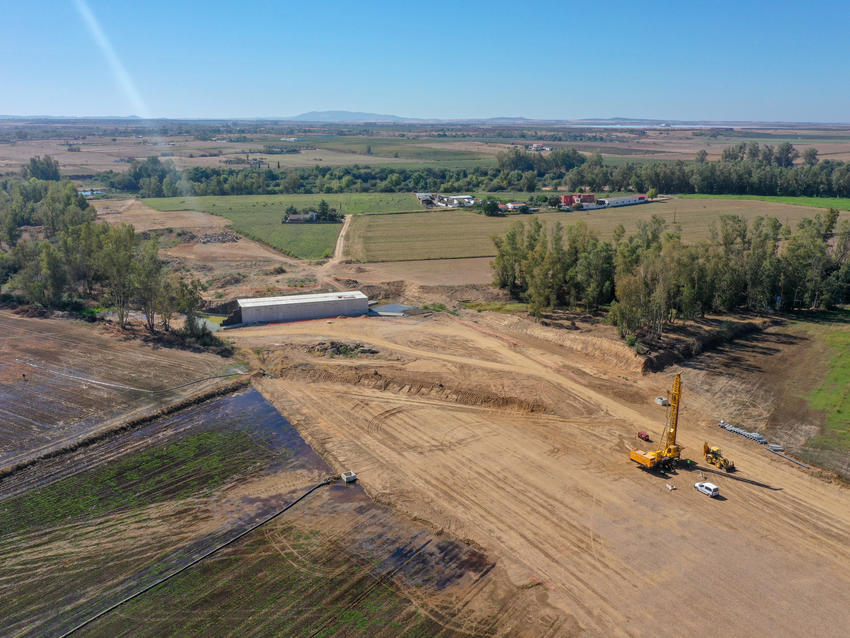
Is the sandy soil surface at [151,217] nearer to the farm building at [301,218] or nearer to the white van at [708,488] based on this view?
the farm building at [301,218]

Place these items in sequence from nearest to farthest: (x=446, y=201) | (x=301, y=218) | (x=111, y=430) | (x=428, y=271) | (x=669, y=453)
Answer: (x=669, y=453) → (x=111, y=430) → (x=428, y=271) → (x=301, y=218) → (x=446, y=201)

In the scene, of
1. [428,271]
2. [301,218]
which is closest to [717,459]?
[428,271]

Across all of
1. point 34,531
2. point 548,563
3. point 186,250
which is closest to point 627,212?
point 186,250

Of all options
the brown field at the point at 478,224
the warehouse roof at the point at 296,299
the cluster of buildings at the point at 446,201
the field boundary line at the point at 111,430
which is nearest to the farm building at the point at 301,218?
the brown field at the point at 478,224

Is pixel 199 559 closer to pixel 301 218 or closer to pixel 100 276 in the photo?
pixel 100 276

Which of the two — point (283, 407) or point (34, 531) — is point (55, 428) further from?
point (283, 407)
